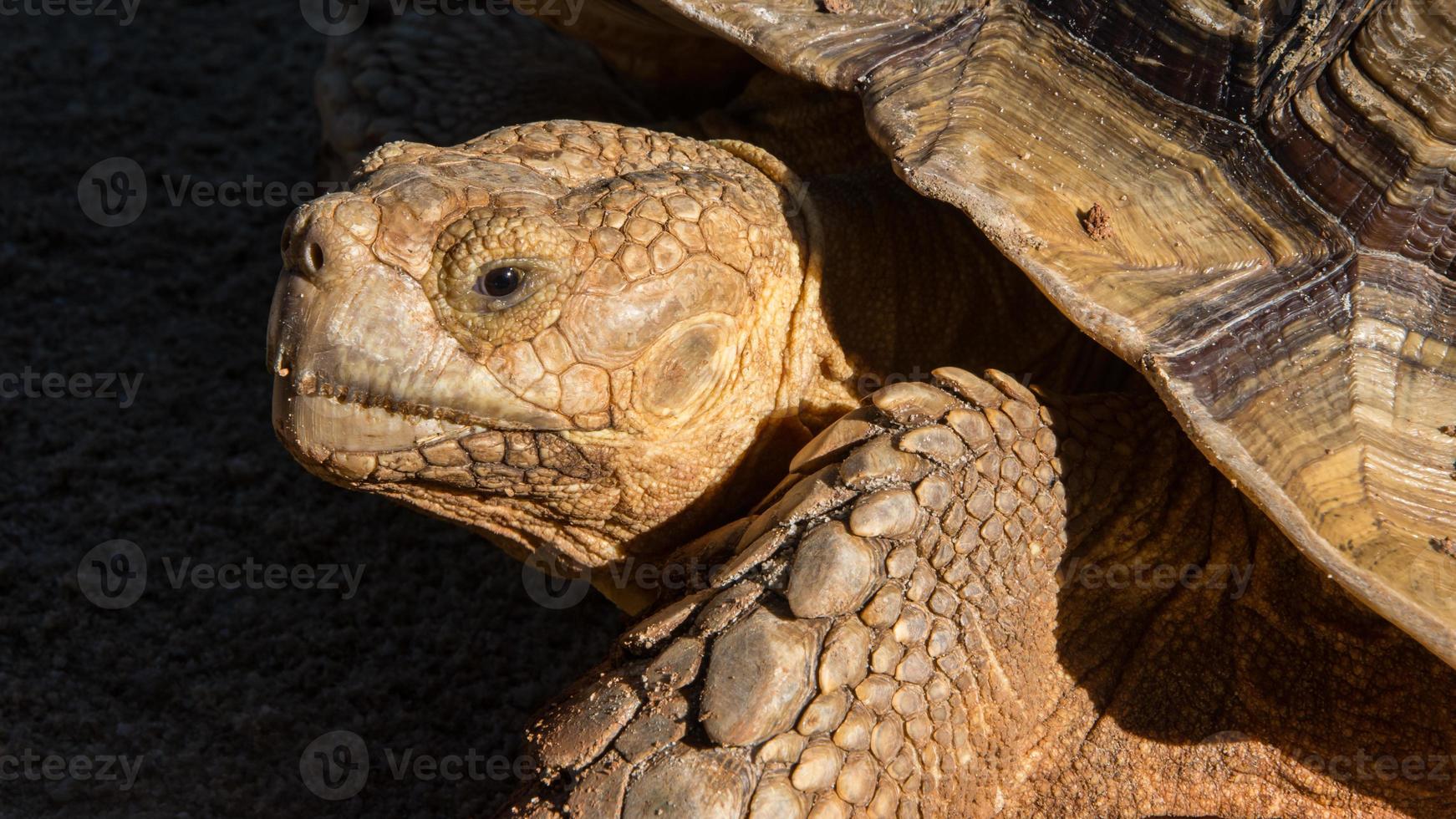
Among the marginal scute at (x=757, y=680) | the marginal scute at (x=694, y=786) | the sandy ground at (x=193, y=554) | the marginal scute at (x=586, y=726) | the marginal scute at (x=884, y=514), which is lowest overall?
the sandy ground at (x=193, y=554)

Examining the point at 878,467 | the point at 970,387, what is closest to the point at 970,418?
the point at 970,387

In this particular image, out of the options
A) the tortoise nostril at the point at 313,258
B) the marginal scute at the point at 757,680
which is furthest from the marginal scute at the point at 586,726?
the tortoise nostril at the point at 313,258

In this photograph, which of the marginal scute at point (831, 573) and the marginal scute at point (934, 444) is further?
the marginal scute at point (934, 444)

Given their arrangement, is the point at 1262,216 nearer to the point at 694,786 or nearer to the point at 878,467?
the point at 878,467

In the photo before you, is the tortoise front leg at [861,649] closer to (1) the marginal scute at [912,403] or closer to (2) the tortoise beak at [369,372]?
(1) the marginal scute at [912,403]

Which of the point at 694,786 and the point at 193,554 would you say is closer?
the point at 694,786

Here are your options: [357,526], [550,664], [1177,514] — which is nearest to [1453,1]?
[1177,514]
